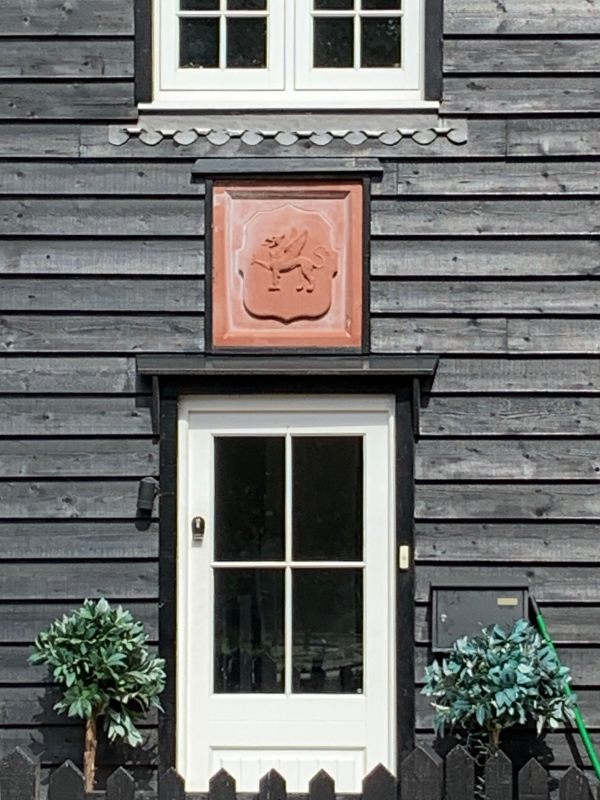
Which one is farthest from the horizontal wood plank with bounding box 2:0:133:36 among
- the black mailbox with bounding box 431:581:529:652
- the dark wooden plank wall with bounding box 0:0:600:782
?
the black mailbox with bounding box 431:581:529:652

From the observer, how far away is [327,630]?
6562 millimetres

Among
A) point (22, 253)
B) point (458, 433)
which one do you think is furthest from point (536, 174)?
point (22, 253)

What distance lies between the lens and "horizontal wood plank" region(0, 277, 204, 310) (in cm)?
657

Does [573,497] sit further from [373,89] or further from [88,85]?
[88,85]

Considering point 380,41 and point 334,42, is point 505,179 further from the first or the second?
point 334,42

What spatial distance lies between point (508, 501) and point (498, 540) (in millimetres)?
172

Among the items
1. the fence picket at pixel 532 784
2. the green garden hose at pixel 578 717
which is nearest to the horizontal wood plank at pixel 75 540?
the green garden hose at pixel 578 717

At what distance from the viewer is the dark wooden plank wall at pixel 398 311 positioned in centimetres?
648

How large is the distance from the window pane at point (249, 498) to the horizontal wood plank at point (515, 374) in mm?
792

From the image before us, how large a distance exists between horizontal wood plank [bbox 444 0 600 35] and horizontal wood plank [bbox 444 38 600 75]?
51 millimetres

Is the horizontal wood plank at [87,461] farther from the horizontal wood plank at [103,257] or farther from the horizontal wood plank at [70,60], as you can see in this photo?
the horizontal wood plank at [70,60]

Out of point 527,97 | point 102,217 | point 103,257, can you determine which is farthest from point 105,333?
point 527,97

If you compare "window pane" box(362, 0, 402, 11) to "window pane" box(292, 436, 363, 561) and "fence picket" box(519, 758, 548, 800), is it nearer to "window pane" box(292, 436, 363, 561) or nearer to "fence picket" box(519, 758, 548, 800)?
"window pane" box(292, 436, 363, 561)

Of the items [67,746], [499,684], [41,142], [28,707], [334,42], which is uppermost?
[334,42]
